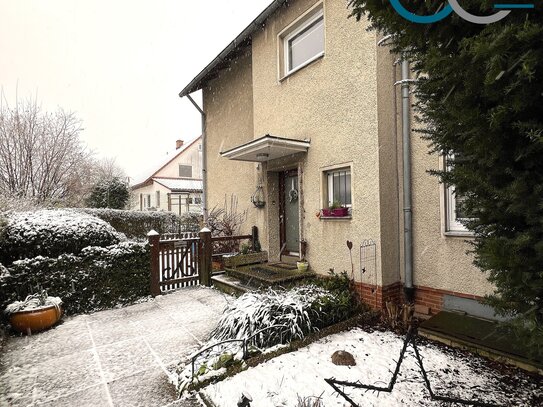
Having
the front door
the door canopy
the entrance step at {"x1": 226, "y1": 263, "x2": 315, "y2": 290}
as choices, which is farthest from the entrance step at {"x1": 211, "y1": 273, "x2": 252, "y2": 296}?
the door canopy

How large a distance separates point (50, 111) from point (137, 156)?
46917 mm

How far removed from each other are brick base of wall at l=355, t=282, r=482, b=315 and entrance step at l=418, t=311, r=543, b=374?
276mm

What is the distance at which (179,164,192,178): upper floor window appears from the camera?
2833 cm

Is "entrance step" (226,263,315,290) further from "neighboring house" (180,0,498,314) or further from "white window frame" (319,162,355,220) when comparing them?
"white window frame" (319,162,355,220)

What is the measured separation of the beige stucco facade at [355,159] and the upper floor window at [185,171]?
22.5 meters

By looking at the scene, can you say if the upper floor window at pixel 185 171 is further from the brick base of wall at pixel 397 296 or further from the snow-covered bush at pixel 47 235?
the brick base of wall at pixel 397 296

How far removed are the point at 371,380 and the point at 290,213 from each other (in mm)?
4485

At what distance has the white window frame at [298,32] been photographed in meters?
6.13

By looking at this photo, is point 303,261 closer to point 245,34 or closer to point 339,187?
point 339,187

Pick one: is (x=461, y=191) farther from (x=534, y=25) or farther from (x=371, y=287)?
(x=371, y=287)

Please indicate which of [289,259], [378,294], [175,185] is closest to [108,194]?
[175,185]

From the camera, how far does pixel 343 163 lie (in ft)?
18.0

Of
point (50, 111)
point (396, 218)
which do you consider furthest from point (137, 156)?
point (396, 218)

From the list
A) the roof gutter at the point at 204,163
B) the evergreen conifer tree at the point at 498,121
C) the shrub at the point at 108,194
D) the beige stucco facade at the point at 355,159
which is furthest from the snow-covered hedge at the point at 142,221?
the evergreen conifer tree at the point at 498,121
